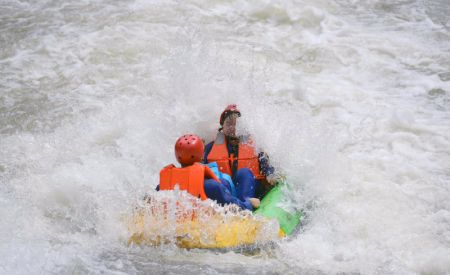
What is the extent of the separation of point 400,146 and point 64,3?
7.68m

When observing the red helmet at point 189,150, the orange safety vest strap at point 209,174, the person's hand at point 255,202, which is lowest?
the person's hand at point 255,202

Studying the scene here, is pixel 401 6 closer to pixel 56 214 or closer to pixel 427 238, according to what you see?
pixel 427 238

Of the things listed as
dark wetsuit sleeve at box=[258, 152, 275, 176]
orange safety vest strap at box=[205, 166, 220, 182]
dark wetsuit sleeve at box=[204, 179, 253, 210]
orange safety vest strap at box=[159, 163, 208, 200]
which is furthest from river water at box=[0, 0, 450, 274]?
orange safety vest strap at box=[205, 166, 220, 182]

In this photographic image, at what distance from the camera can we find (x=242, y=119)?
653cm

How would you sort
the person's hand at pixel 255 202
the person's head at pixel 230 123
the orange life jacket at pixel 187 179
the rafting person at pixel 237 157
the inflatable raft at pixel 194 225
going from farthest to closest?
the person's head at pixel 230 123 → the rafting person at pixel 237 157 → the person's hand at pixel 255 202 → the orange life jacket at pixel 187 179 → the inflatable raft at pixel 194 225

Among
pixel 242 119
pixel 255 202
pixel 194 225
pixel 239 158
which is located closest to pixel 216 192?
pixel 194 225

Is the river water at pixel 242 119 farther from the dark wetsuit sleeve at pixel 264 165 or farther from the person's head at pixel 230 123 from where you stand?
the person's head at pixel 230 123

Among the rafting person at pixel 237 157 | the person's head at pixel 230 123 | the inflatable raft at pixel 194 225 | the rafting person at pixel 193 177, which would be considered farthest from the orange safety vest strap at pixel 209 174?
the person's head at pixel 230 123

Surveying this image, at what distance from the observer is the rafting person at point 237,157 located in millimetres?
5824

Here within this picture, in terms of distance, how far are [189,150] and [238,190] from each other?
2.88 ft

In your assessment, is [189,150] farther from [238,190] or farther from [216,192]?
[238,190]

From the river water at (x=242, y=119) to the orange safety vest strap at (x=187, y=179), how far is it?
34 centimetres

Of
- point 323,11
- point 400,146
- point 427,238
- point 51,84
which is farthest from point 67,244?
point 323,11

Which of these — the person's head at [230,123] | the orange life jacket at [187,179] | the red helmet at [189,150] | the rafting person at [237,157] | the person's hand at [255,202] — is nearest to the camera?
the orange life jacket at [187,179]
